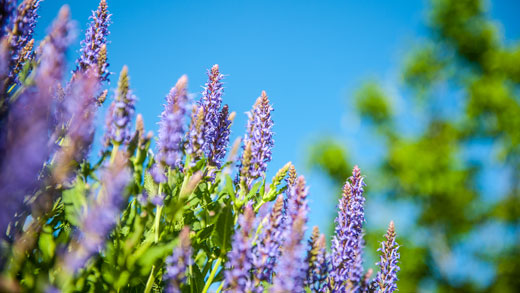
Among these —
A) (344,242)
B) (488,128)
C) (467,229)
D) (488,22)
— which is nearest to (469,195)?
(467,229)

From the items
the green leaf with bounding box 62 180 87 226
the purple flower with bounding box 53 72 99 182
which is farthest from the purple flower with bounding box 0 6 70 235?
the green leaf with bounding box 62 180 87 226

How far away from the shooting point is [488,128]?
20.5 meters

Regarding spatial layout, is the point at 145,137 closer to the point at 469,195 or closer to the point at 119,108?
the point at 119,108

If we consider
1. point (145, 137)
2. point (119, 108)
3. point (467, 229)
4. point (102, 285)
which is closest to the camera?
point (102, 285)

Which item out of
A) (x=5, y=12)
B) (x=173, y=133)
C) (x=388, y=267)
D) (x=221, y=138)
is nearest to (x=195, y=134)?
(x=173, y=133)

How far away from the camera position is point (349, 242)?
76.6 inches

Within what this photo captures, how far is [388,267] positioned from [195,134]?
122 cm

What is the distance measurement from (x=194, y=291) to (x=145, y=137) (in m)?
0.69

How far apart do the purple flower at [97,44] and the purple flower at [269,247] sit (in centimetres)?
91

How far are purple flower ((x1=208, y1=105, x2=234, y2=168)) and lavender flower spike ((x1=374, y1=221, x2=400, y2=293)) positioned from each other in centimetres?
97

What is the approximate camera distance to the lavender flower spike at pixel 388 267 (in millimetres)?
2074

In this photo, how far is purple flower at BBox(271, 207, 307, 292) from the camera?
1377 millimetres

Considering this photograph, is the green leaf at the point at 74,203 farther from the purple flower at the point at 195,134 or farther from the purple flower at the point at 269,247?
the purple flower at the point at 269,247

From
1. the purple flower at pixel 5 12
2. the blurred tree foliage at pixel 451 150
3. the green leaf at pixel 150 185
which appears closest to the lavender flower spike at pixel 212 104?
the green leaf at pixel 150 185
